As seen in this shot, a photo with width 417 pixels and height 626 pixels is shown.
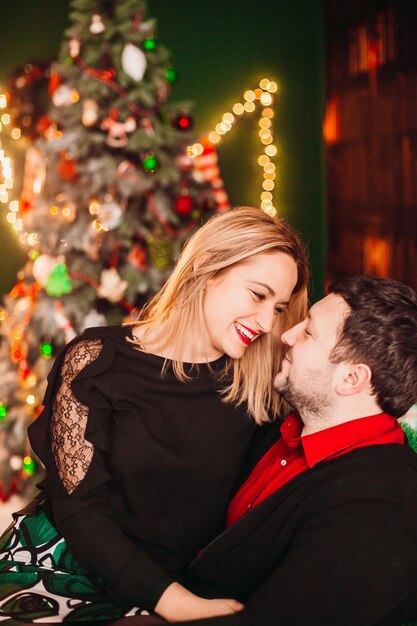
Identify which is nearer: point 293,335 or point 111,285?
point 293,335

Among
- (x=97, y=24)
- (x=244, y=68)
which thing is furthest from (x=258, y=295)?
(x=244, y=68)

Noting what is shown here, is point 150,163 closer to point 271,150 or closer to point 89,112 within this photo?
point 89,112

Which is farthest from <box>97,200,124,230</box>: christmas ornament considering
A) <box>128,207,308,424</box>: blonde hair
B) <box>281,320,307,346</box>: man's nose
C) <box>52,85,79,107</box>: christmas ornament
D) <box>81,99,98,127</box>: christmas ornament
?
<box>281,320,307,346</box>: man's nose

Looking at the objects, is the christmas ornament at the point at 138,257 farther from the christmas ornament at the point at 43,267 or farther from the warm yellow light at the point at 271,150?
the warm yellow light at the point at 271,150

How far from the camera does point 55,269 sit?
137 inches

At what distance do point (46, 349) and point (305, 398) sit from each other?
210 cm

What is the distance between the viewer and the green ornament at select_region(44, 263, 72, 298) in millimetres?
3482

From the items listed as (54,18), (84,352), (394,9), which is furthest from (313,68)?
(84,352)

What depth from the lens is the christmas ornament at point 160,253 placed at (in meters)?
3.65

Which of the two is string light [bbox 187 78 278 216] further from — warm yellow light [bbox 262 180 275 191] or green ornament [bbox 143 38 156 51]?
green ornament [bbox 143 38 156 51]

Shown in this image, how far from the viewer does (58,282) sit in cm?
349

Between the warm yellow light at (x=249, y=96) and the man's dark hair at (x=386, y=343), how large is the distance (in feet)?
12.1

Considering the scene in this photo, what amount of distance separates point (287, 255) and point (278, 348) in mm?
333

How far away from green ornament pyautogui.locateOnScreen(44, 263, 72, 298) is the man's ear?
2.15 m
